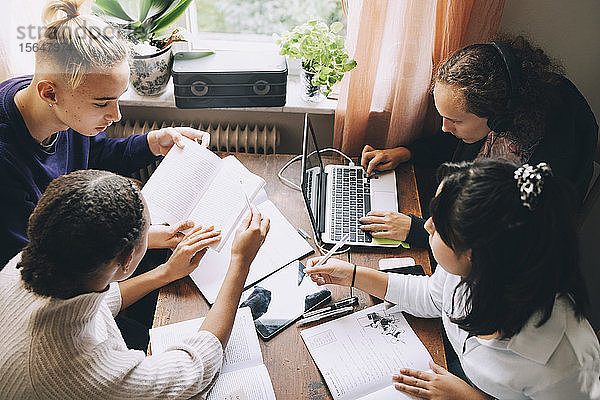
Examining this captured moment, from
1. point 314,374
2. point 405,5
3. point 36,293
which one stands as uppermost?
point 405,5

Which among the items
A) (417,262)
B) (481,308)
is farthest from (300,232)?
(481,308)

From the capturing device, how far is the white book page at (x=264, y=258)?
48.6 inches

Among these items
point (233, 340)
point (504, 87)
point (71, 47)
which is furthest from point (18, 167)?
point (504, 87)

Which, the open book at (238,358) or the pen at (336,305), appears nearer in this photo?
the open book at (238,358)

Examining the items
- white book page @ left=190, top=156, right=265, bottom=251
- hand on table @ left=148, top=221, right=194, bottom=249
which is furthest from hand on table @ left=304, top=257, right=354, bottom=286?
hand on table @ left=148, top=221, right=194, bottom=249

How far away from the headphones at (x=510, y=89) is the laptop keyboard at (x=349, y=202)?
408 mm

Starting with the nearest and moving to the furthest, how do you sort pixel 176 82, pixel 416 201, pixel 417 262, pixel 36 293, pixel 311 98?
pixel 36 293 < pixel 417 262 < pixel 416 201 < pixel 176 82 < pixel 311 98

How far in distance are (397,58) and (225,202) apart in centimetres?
71

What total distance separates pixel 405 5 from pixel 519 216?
809 millimetres

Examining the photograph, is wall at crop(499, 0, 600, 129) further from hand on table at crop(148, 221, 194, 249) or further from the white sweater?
the white sweater

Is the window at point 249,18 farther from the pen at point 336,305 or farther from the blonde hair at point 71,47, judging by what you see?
the pen at point 336,305

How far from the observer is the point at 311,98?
1.74 metres

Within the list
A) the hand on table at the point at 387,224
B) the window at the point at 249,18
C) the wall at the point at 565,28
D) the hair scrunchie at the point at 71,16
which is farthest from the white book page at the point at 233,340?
the wall at the point at 565,28

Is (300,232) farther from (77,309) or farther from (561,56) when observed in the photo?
(561,56)
